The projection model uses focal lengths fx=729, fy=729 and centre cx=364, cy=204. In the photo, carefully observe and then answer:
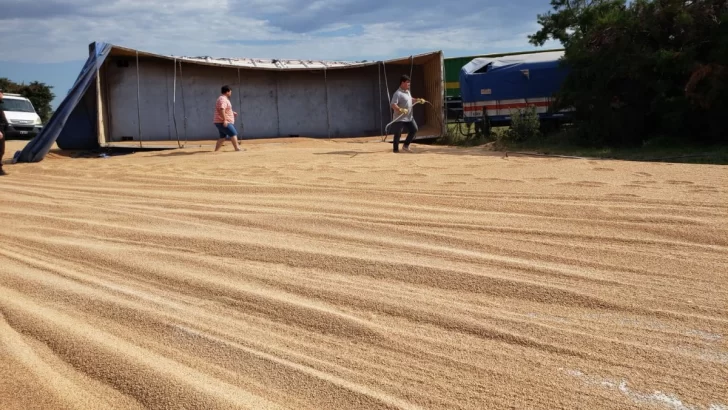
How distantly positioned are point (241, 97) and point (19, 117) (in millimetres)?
10180

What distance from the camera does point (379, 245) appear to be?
204 inches

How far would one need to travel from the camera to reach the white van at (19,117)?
2492 cm

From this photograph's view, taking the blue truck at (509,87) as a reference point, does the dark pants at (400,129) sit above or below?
below

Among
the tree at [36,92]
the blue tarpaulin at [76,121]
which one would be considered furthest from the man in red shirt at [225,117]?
the tree at [36,92]

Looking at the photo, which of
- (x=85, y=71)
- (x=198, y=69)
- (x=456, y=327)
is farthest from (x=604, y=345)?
(x=198, y=69)

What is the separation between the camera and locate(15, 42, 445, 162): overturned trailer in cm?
1677

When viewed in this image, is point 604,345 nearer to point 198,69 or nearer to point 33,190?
point 33,190

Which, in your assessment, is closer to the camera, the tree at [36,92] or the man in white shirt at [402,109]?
the man in white shirt at [402,109]

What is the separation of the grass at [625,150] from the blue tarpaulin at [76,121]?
8.14m

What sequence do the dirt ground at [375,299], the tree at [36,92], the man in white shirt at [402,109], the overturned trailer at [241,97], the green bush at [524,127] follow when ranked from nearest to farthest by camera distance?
the dirt ground at [375,299] → the man in white shirt at [402,109] → the green bush at [524,127] → the overturned trailer at [241,97] → the tree at [36,92]

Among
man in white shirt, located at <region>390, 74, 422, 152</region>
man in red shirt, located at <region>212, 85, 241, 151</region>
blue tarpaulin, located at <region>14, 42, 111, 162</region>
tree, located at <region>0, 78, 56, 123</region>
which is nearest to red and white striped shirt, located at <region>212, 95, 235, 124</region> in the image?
man in red shirt, located at <region>212, 85, 241, 151</region>

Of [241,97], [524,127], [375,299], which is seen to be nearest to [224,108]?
[241,97]

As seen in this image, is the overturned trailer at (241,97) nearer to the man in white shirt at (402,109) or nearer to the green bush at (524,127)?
the green bush at (524,127)

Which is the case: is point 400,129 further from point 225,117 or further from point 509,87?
point 509,87
